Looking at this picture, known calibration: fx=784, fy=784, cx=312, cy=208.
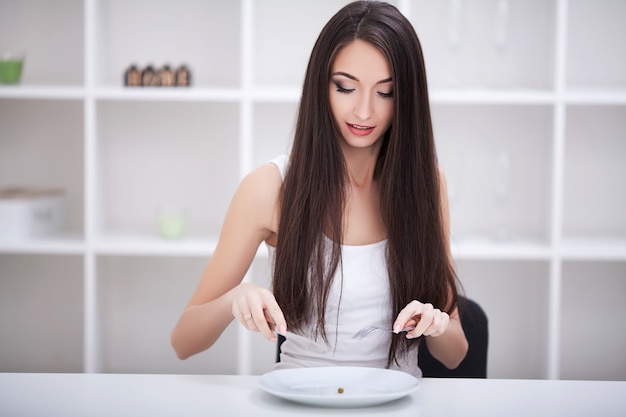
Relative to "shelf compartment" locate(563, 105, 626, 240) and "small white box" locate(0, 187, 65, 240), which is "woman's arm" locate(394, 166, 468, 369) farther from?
"small white box" locate(0, 187, 65, 240)

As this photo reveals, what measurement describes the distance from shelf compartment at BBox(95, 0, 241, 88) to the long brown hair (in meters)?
1.52

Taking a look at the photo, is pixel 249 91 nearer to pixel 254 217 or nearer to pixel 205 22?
pixel 205 22

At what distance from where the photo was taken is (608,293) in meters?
3.11

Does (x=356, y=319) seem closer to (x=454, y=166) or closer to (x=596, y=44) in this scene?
(x=454, y=166)

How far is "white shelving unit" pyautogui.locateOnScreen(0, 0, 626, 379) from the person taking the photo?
9.93ft

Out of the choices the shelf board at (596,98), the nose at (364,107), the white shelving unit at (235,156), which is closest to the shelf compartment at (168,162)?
the white shelving unit at (235,156)

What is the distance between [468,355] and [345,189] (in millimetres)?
470

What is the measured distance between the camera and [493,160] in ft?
10.0

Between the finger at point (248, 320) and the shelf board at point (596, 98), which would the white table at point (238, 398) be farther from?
the shelf board at point (596, 98)

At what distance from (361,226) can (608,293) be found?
1.78 m

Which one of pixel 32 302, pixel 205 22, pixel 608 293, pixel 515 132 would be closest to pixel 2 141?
pixel 32 302

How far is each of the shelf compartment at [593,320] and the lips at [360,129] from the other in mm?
1814

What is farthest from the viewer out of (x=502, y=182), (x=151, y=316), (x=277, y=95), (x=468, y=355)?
(x=151, y=316)

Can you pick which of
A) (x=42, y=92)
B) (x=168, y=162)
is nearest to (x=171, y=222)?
(x=168, y=162)
